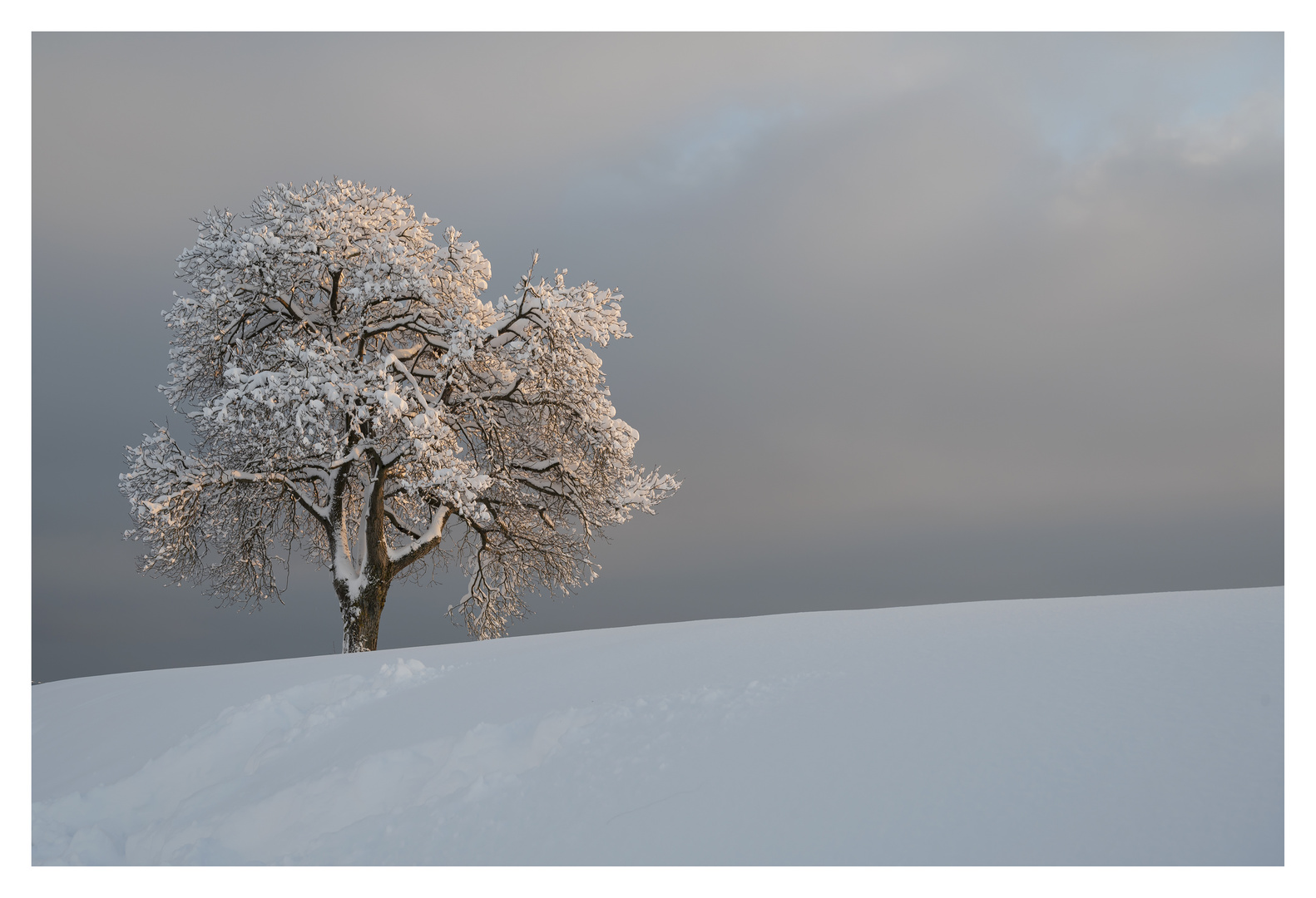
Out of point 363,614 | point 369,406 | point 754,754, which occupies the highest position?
point 369,406

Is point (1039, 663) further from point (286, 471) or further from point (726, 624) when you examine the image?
point (286, 471)

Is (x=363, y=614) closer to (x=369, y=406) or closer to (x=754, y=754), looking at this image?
(x=369, y=406)

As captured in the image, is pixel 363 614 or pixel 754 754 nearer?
pixel 754 754

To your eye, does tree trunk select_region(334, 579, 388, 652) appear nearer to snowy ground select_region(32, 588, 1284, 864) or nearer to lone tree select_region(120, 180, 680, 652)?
lone tree select_region(120, 180, 680, 652)

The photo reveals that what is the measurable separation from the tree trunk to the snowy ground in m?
6.55

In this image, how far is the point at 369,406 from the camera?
37.8ft

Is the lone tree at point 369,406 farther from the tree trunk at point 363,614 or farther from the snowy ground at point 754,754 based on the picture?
the snowy ground at point 754,754

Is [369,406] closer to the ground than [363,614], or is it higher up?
higher up

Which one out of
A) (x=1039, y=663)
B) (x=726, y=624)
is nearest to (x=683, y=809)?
(x=1039, y=663)

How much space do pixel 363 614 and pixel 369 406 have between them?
12.3 ft

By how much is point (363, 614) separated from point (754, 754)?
35.4 feet

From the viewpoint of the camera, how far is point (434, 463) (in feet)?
39.7

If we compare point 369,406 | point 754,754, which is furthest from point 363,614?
point 754,754

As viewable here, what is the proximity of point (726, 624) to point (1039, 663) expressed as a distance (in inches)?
113
